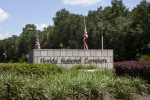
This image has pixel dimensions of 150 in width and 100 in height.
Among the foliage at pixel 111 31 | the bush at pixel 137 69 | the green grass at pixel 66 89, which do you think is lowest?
the green grass at pixel 66 89

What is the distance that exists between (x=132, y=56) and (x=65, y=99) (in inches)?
1463

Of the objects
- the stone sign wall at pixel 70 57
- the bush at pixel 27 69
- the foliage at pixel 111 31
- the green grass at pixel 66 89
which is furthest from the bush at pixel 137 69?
the foliage at pixel 111 31

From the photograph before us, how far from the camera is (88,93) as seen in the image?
7844mm

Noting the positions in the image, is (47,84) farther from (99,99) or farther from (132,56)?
(132,56)

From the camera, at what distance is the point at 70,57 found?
1639 cm


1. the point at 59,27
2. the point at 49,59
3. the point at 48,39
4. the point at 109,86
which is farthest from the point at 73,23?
the point at 109,86

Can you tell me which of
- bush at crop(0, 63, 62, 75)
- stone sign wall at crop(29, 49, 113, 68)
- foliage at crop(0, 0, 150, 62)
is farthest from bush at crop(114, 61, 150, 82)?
foliage at crop(0, 0, 150, 62)

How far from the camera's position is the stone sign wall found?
15.5 m

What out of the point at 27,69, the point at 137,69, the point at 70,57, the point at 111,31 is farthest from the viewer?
the point at 111,31

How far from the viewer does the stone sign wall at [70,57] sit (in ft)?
50.8

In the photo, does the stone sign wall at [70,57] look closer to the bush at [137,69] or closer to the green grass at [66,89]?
the bush at [137,69]

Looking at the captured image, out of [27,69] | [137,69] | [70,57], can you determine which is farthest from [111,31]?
[27,69]

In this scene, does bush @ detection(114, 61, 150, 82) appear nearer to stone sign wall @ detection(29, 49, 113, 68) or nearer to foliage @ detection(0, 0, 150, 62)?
stone sign wall @ detection(29, 49, 113, 68)

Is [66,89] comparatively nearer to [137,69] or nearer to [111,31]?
[137,69]
